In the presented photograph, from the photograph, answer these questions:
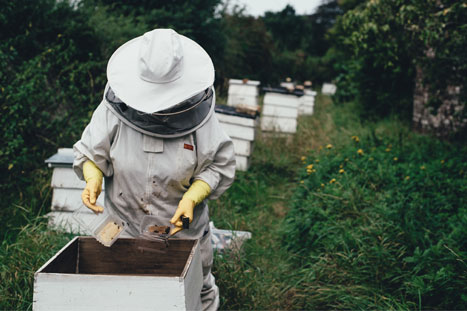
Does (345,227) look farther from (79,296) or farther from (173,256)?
(79,296)

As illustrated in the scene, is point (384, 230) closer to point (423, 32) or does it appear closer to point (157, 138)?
point (423, 32)

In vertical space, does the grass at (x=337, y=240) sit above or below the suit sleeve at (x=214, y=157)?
below

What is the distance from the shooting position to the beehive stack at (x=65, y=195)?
344cm

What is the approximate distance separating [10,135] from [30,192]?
2.10ft

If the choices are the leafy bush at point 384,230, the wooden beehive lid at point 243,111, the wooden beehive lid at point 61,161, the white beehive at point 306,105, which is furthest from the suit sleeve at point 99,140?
the white beehive at point 306,105

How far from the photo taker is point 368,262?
3100 mm

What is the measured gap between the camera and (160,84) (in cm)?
201

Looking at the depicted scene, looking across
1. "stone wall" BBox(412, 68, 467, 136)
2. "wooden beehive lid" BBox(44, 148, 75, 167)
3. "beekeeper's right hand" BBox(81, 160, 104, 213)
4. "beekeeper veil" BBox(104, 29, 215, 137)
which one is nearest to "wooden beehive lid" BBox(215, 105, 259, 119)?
"stone wall" BBox(412, 68, 467, 136)

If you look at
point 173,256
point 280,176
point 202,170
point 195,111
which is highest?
point 195,111

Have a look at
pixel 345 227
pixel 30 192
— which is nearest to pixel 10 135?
pixel 30 192

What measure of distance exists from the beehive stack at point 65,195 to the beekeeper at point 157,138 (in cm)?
121

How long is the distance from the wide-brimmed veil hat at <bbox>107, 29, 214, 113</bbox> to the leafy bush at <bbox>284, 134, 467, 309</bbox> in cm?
187

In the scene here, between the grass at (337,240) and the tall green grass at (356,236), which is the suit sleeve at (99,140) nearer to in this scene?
the grass at (337,240)

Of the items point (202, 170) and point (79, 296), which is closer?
point (79, 296)
